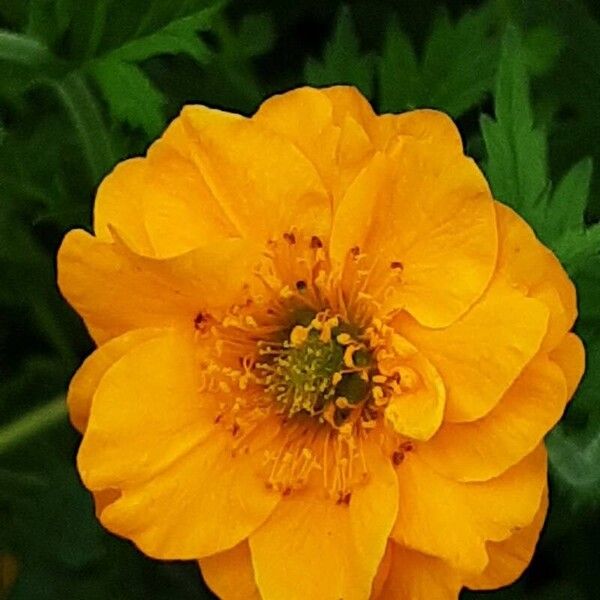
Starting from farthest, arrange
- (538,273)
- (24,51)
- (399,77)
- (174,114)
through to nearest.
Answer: (174,114)
(399,77)
(24,51)
(538,273)

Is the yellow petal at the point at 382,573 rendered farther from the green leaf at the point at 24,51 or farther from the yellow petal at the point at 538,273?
the green leaf at the point at 24,51

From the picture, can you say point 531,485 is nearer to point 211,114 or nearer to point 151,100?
point 211,114

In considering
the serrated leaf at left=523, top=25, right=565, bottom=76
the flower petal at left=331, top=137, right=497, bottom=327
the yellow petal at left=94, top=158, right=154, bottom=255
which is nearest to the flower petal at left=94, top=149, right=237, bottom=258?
the yellow petal at left=94, top=158, right=154, bottom=255

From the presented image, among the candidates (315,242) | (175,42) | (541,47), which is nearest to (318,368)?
(315,242)

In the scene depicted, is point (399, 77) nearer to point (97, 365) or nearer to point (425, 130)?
point (425, 130)

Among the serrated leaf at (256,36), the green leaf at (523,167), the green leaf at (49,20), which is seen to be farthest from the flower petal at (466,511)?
the serrated leaf at (256,36)
